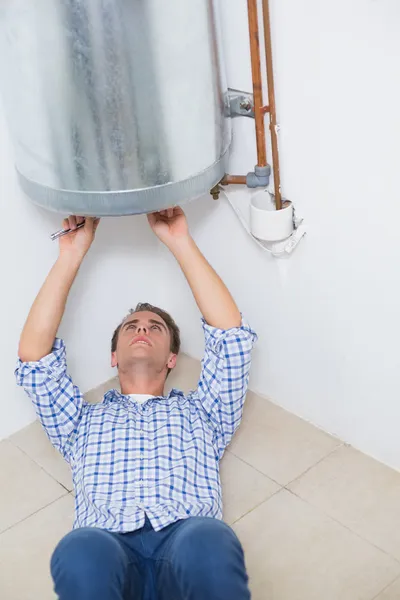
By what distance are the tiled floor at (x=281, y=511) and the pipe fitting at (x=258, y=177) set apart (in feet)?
2.10

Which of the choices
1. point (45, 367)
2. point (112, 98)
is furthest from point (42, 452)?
point (112, 98)

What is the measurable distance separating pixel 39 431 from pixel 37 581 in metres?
0.53

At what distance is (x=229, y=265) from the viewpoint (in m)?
2.10

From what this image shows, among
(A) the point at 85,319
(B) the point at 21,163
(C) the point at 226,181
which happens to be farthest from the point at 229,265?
(B) the point at 21,163

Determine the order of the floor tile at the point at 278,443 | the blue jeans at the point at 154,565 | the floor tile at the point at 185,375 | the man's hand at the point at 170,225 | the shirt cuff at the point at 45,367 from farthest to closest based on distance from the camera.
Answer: the floor tile at the point at 185,375 < the floor tile at the point at 278,443 < the man's hand at the point at 170,225 < the shirt cuff at the point at 45,367 < the blue jeans at the point at 154,565

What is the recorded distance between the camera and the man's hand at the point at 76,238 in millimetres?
1771

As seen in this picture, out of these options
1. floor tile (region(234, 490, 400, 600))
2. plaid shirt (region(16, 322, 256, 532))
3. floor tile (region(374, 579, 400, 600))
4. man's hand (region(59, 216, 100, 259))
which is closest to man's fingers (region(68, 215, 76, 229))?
man's hand (region(59, 216, 100, 259))

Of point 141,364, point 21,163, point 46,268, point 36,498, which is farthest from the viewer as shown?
point 46,268

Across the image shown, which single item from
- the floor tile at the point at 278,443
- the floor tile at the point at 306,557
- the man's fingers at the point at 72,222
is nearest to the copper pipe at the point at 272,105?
the man's fingers at the point at 72,222

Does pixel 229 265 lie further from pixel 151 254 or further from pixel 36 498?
pixel 36 498

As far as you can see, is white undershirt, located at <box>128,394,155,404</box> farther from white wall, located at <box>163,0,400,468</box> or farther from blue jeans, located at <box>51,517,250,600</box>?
white wall, located at <box>163,0,400,468</box>

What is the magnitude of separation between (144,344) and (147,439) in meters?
0.22

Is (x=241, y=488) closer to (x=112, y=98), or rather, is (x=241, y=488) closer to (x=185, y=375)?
(x=185, y=375)

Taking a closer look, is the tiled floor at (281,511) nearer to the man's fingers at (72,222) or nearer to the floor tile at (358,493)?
the floor tile at (358,493)
